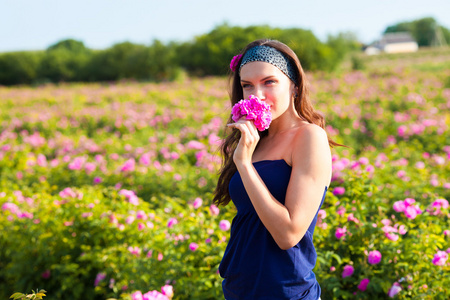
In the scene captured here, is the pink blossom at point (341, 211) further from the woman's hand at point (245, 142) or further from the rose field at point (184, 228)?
the woman's hand at point (245, 142)

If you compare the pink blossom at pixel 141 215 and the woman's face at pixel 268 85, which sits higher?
the woman's face at pixel 268 85

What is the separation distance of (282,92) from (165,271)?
1561 mm

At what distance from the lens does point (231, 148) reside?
185cm

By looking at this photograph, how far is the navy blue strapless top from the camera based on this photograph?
1.35m

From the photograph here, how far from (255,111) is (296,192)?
28 centimetres

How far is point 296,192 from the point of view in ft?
4.14

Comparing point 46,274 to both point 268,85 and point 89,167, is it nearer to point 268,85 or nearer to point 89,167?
point 89,167

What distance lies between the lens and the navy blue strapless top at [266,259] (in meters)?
1.35

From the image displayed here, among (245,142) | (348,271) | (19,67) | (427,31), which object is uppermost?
(245,142)

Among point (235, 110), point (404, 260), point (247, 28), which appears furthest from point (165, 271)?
point (247, 28)

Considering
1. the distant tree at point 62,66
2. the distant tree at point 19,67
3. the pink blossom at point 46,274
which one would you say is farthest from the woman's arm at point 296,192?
the distant tree at point 19,67

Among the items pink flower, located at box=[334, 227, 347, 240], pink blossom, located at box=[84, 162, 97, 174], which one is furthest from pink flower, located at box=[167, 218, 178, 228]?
pink blossom, located at box=[84, 162, 97, 174]

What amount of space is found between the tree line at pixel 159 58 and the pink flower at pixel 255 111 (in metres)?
15.8

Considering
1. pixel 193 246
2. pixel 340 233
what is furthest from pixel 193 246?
pixel 340 233
